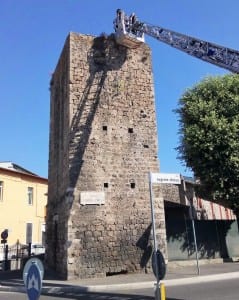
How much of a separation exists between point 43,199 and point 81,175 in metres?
22.4

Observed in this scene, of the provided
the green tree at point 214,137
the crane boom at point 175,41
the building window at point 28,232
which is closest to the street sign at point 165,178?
the crane boom at point 175,41

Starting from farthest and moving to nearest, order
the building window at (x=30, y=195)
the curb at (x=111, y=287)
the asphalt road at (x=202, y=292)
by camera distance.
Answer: the building window at (x=30, y=195) → the curb at (x=111, y=287) → the asphalt road at (x=202, y=292)

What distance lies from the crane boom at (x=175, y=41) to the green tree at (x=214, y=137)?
3.21 m

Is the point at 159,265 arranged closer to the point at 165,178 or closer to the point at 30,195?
the point at 165,178

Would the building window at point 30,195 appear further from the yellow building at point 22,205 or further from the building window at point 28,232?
the building window at point 28,232

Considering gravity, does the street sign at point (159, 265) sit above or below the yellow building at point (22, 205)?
below

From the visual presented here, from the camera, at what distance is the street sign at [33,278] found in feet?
13.5

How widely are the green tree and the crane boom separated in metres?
3.21

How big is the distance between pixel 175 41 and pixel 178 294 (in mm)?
11129

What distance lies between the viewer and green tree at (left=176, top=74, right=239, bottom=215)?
17.3 m

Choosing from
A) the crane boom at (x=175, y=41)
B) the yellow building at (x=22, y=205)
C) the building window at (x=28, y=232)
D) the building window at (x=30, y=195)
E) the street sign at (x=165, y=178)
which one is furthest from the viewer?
the building window at (x=30, y=195)

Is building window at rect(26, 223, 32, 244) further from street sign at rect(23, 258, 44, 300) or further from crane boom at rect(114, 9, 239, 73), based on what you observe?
street sign at rect(23, 258, 44, 300)

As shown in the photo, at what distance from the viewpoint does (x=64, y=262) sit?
14617mm

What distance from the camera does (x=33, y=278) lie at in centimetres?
422
